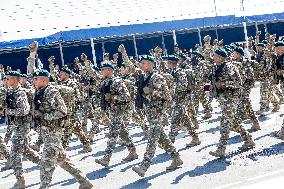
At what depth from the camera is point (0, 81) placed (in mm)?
17594

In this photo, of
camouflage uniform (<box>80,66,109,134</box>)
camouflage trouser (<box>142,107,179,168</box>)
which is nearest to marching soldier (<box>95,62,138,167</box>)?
camouflage trouser (<box>142,107,179,168</box>)

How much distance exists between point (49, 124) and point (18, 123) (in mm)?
1410

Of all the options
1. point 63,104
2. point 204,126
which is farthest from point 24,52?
point 63,104

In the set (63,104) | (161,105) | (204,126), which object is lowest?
(204,126)

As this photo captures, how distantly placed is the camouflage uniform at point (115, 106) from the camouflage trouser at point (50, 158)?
1.93 m

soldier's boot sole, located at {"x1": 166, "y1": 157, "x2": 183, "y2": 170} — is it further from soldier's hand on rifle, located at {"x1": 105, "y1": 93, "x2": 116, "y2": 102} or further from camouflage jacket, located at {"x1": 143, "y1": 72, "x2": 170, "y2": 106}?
soldier's hand on rifle, located at {"x1": 105, "y1": 93, "x2": 116, "y2": 102}

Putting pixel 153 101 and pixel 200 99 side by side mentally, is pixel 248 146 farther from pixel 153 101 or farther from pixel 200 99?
pixel 200 99

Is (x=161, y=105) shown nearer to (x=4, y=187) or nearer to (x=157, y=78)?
(x=157, y=78)

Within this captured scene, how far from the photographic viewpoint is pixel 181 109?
33.1 feet

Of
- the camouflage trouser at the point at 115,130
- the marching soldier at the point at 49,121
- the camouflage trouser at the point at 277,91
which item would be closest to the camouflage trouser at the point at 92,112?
the camouflage trouser at the point at 115,130

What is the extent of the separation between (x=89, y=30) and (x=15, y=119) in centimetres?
1374

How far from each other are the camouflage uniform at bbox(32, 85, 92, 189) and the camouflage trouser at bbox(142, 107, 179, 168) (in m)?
1.50

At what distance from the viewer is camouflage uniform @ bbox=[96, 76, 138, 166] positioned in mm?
8938

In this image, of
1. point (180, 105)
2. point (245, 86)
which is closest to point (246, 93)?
point (245, 86)
